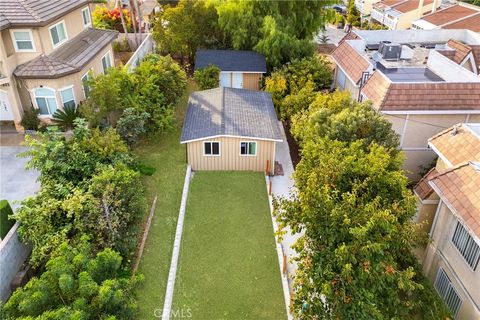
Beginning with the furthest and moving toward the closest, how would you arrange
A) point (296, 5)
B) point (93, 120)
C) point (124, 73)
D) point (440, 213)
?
point (296, 5) < point (124, 73) < point (93, 120) < point (440, 213)

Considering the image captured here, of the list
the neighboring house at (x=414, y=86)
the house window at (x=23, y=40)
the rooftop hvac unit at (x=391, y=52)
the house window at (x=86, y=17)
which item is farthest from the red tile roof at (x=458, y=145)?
the house window at (x=86, y=17)

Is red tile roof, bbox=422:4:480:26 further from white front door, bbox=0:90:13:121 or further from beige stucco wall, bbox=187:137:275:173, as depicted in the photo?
white front door, bbox=0:90:13:121

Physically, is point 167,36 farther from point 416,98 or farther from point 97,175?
point 416,98

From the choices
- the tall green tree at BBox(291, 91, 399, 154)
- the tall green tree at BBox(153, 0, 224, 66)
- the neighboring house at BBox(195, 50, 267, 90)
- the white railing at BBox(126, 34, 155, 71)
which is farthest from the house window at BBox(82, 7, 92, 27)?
the tall green tree at BBox(291, 91, 399, 154)

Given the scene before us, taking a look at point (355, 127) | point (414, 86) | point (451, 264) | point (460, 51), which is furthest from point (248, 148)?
point (460, 51)

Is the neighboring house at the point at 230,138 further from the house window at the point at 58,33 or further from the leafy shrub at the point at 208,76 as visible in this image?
the house window at the point at 58,33

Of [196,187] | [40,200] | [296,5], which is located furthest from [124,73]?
[296,5]
